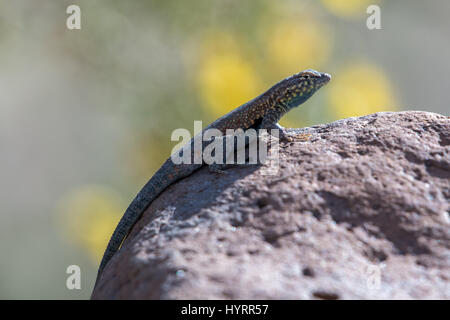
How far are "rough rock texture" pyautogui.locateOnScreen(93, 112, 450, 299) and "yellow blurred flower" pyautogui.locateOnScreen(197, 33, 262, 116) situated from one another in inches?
123

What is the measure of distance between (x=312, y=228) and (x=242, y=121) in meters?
1.51

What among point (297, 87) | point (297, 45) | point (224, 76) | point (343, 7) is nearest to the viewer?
point (297, 87)

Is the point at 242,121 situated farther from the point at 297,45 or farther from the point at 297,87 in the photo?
the point at 297,45

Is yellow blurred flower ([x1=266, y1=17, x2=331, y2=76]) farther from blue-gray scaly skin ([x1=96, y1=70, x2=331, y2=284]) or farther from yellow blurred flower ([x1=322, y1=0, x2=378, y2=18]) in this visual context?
blue-gray scaly skin ([x1=96, y1=70, x2=331, y2=284])

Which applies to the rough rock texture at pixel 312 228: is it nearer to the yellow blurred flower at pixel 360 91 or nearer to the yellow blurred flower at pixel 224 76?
the yellow blurred flower at pixel 224 76

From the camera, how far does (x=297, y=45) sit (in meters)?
7.43

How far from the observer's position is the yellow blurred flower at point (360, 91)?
7168 mm

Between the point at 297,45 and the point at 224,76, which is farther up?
the point at 297,45

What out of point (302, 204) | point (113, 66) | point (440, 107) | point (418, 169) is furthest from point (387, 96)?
point (302, 204)

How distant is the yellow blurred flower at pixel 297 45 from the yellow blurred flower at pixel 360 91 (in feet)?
1.41

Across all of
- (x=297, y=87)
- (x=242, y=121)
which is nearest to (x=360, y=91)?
(x=297, y=87)

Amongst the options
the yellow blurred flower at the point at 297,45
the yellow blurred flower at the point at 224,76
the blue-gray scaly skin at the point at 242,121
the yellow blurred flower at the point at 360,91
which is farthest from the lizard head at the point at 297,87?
the yellow blurred flower at the point at 297,45

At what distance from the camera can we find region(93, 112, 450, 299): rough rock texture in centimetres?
270

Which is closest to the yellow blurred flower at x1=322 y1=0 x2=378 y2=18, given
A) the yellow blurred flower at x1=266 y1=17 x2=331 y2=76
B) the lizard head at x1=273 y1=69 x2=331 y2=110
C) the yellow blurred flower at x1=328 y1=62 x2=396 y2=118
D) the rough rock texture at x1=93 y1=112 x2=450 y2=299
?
the yellow blurred flower at x1=266 y1=17 x2=331 y2=76
